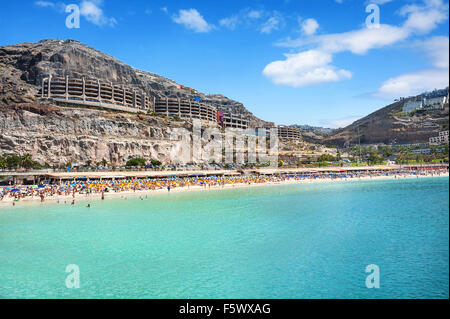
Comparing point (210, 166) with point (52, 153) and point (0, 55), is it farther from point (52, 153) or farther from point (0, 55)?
point (0, 55)

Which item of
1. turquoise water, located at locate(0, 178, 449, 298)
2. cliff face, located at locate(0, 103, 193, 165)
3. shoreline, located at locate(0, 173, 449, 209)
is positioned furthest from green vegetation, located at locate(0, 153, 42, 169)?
turquoise water, located at locate(0, 178, 449, 298)

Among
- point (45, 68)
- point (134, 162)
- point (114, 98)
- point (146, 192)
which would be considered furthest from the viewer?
point (114, 98)

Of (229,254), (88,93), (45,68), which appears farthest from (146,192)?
(45,68)

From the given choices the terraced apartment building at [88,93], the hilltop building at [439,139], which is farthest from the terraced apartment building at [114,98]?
the hilltop building at [439,139]

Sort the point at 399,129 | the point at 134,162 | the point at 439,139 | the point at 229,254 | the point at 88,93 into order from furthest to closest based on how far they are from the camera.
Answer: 1. the point at 399,129
2. the point at 439,139
3. the point at 88,93
4. the point at 134,162
5. the point at 229,254

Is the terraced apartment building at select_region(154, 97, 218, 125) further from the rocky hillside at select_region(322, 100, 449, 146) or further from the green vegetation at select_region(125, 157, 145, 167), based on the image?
the rocky hillside at select_region(322, 100, 449, 146)

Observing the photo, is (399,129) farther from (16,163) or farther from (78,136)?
(16,163)
